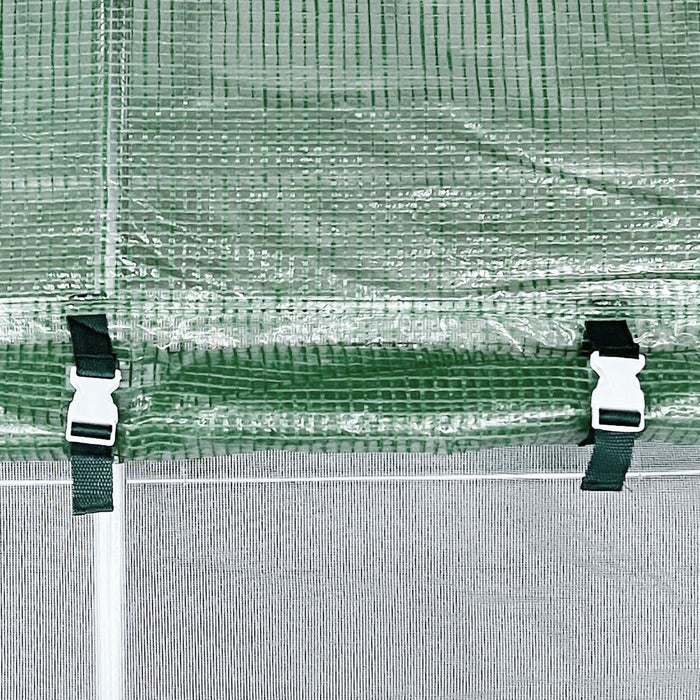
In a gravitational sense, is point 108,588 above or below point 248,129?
below

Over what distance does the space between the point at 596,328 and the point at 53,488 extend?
52 cm

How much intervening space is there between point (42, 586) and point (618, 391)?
0.55 m

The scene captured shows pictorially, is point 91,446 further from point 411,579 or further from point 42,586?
point 411,579

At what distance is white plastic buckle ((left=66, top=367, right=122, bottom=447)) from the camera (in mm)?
522

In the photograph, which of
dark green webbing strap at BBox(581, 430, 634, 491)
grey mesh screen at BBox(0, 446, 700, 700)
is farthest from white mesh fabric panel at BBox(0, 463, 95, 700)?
dark green webbing strap at BBox(581, 430, 634, 491)

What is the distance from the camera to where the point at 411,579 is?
2.05 ft

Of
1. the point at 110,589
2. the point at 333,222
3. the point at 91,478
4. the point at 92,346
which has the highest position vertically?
the point at 333,222

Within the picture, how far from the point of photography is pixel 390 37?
1.86 feet

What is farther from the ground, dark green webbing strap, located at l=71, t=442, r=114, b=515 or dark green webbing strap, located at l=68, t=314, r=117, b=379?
dark green webbing strap, located at l=68, t=314, r=117, b=379

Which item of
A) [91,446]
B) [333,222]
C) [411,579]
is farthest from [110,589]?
[333,222]

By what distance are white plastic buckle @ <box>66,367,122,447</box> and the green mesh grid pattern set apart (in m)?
0.01

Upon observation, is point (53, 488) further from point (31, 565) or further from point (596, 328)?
point (596, 328)

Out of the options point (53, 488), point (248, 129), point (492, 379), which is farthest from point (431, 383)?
point (53, 488)

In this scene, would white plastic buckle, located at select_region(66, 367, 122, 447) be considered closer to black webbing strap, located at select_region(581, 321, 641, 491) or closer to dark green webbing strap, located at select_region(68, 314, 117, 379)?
dark green webbing strap, located at select_region(68, 314, 117, 379)
